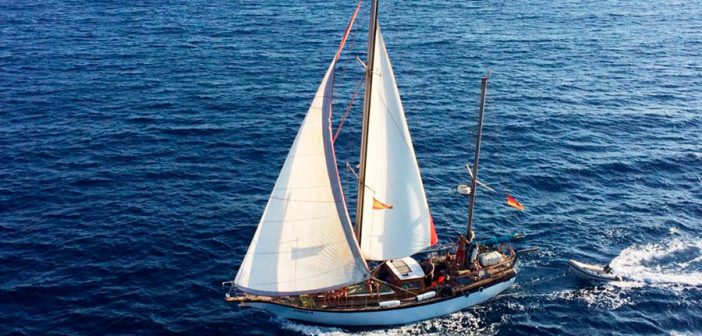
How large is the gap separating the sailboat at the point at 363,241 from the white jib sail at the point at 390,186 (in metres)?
0.07

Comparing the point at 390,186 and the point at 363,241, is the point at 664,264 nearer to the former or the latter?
the point at 390,186

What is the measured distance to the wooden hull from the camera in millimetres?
43438

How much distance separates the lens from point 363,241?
4406cm

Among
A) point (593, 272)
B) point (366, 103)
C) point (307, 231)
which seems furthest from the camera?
point (593, 272)

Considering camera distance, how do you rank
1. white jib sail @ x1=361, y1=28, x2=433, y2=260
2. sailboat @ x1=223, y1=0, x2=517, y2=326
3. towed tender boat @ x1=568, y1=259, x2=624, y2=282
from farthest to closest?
towed tender boat @ x1=568, y1=259, x2=624, y2=282 → white jib sail @ x1=361, y1=28, x2=433, y2=260 → sailboat @ x1=223, y1=0, x2=517, y2=326

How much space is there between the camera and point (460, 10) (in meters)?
116

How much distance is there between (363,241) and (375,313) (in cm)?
498

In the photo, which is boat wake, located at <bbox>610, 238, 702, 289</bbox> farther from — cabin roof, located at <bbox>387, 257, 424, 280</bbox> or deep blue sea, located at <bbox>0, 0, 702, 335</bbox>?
cabin roof, located at <bbox>387, 257, 424, 280</bbox>

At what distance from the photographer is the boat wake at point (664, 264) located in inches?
1975

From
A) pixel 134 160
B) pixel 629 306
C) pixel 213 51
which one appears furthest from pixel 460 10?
pixel 629 306

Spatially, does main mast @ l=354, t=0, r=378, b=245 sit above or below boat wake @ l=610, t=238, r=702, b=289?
above

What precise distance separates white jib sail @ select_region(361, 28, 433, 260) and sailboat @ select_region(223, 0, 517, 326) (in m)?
0.07

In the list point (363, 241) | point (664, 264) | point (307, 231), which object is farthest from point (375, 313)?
point (664, 264)

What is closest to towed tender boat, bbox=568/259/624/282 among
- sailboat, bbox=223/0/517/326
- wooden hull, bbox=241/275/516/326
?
sailboat, bbox=223/0/517/326
